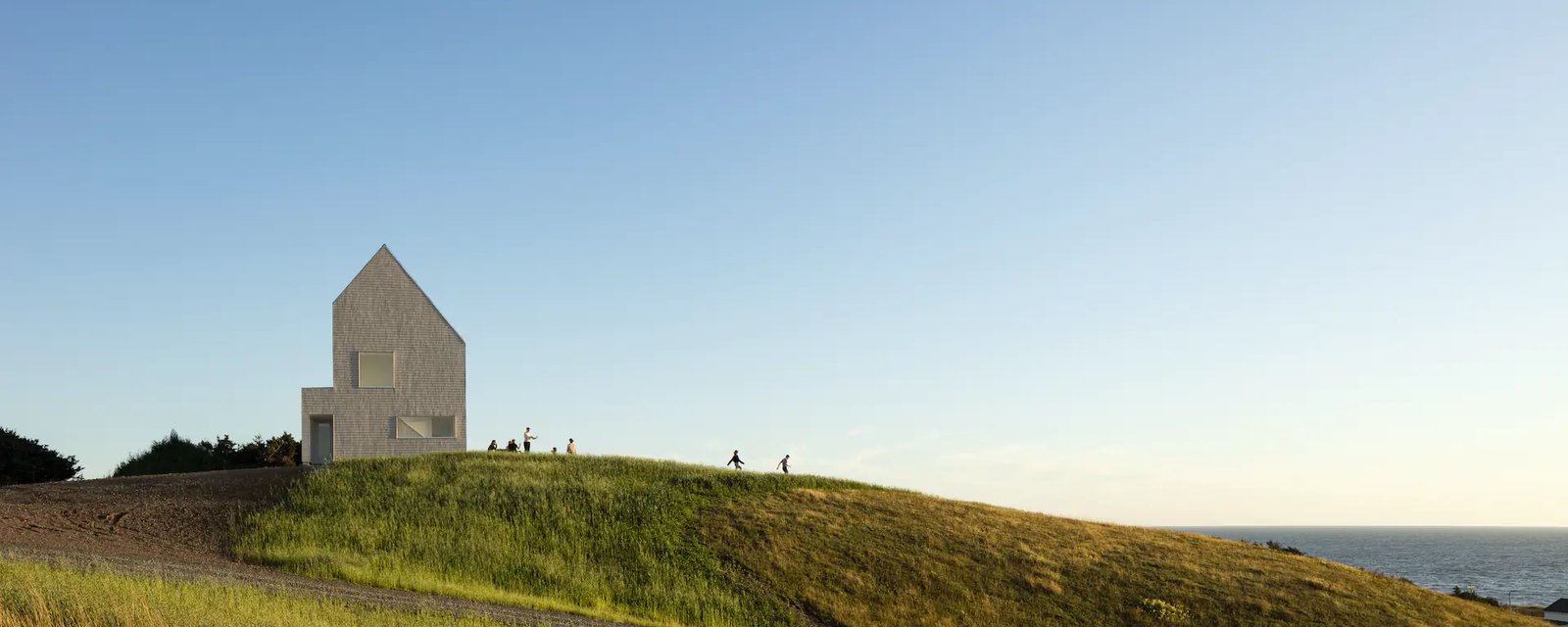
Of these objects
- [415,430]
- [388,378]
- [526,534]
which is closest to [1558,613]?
[526,534]

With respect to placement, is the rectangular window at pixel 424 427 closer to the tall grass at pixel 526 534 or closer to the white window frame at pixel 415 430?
the white window frame at pixel 415 430

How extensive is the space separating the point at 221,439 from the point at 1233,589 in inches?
2228

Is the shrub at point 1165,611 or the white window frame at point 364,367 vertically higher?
the white window frame at point 364,367

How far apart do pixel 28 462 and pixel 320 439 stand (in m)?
22.9

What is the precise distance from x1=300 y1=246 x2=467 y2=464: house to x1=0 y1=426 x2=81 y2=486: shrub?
22429mm

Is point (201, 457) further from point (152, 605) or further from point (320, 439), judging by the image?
point (152, 605)

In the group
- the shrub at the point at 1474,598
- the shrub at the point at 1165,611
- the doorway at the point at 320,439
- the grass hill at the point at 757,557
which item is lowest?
the shrub at the point at 1474,598

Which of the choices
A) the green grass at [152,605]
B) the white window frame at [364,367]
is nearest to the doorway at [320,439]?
the white window frame at [364,367]

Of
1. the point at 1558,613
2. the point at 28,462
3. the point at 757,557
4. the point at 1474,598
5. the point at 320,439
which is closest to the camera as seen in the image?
the point at 757,557

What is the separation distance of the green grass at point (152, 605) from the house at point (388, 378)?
2458 cm

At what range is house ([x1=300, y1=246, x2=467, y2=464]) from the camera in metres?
49.5

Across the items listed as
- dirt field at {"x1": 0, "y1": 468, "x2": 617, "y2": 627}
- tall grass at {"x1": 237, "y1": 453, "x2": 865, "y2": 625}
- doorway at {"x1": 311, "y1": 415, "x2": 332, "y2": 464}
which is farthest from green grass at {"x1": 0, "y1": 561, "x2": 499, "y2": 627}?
doorway at {"x1": 311, "y1": 415, "x2": 332, "y2": 464}

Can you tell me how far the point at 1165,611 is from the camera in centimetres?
3453

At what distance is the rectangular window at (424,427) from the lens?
49656mm
